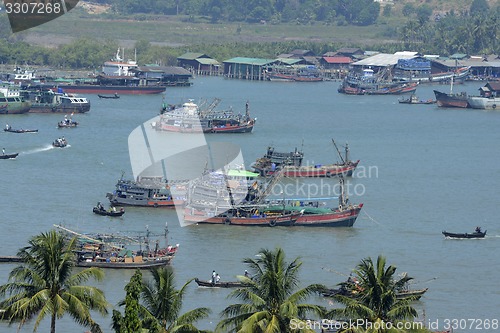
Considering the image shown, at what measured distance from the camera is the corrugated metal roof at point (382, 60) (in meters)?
118

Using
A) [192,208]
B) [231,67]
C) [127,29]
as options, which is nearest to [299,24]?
[127,29]

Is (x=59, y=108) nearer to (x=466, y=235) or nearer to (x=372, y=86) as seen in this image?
(x=372, y=86)

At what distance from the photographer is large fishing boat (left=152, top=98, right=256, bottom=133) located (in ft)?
229

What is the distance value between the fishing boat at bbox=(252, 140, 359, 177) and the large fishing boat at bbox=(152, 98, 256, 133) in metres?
14.4

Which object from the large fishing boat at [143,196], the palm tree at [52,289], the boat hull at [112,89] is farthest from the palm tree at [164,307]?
the boat hull at [112,89]

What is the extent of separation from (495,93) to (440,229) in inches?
2206

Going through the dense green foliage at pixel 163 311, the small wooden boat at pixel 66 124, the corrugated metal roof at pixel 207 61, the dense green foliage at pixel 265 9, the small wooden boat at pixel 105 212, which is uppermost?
the dense green foliage at pixel 163 311

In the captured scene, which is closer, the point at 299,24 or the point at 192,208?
the point at 192,208

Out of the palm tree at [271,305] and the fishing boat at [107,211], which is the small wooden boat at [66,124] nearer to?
the fishing boat at [107,211]

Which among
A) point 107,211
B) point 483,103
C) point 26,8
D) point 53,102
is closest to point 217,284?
point 107,211

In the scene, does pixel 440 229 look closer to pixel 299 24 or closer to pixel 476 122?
pixel 476 122

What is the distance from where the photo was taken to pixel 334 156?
60.1m

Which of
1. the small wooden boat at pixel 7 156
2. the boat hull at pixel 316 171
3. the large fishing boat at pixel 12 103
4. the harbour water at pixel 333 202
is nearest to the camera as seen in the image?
the harbour water at pixel 333 202

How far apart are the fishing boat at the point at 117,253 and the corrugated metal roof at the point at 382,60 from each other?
270ft
